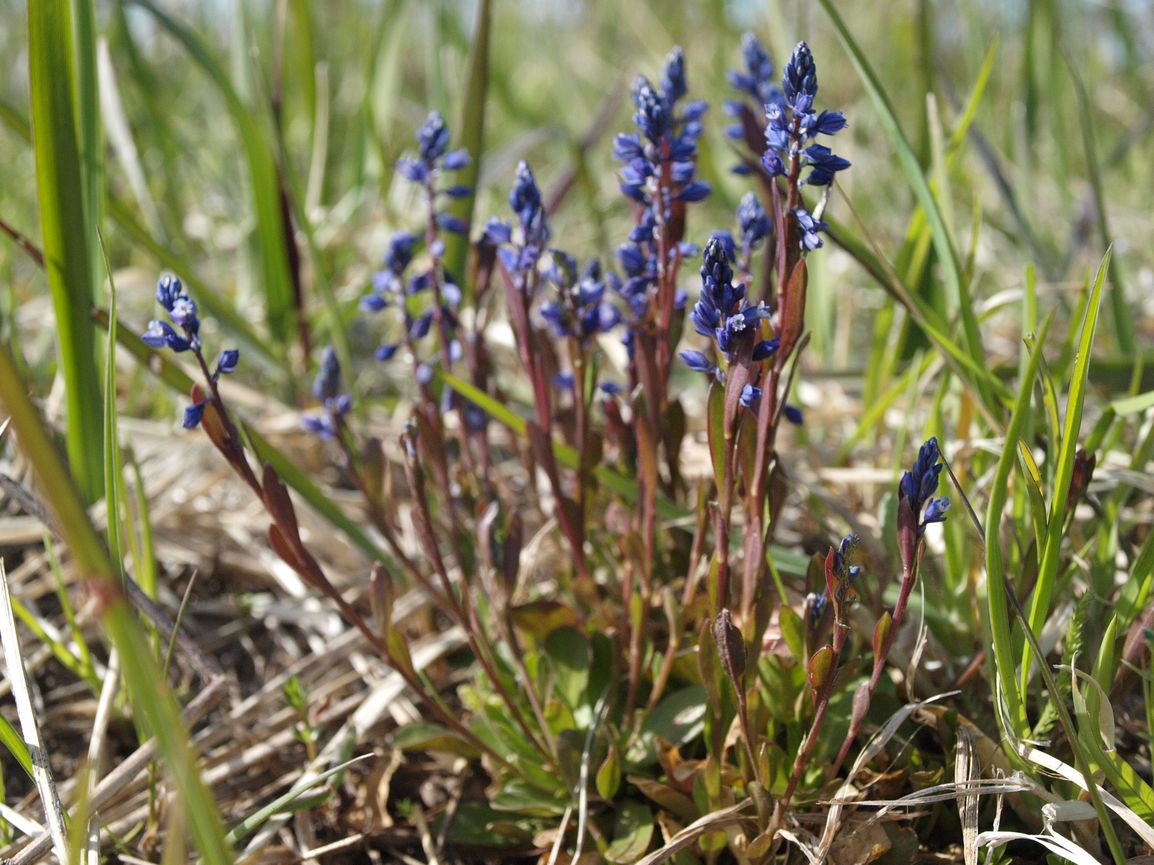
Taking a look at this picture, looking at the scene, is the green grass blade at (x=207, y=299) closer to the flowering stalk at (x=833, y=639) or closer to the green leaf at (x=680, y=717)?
the green leaf at (x=680, y=717)

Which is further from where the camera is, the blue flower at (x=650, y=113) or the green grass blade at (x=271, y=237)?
the green grass blade at (x=271, y=237)

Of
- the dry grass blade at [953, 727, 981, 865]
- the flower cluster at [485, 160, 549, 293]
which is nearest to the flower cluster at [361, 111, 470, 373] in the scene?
the flower cluster at [485, 160, 549, 293]

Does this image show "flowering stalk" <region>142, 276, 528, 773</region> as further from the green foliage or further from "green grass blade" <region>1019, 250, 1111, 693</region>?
"green grass blade" <region>1019, 250, 1111, 693</region>

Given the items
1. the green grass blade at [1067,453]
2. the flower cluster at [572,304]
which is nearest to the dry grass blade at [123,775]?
the flower cluster at [572,304]

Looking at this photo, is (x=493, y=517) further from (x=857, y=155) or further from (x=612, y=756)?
(x=857, y=155)

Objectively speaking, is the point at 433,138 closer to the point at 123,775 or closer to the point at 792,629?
the point at 792,629

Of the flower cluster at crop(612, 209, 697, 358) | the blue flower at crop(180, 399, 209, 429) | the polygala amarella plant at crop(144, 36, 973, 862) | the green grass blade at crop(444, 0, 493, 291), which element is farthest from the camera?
the green grass blade at crop(444, 0, 493, 291)
